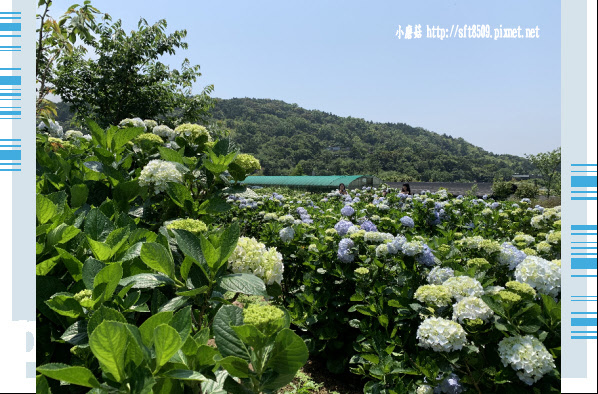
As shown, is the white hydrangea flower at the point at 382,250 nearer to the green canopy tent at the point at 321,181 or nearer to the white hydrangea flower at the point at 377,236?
the white hydrangea flower at the point at 377,236

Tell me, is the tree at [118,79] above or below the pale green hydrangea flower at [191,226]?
above

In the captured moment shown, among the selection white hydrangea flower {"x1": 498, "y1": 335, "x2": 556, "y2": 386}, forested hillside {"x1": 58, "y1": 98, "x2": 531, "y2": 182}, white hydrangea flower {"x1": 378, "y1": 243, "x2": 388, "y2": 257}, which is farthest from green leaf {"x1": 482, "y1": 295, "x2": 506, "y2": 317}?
forested hillside {"x1": 58, "y1": 98, "x2": 531, "y2": 182}

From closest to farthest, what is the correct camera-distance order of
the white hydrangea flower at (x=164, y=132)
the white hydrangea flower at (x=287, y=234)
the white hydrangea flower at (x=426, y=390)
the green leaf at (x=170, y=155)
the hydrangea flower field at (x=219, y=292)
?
1. the hydrangea flower field at (x=219, y=292)
2. the green leaf at (x=170, y=155)
3. the white hydrangea flower at (x=426, y=390)
4. the white hydrangea flower at (x=164, y=132)
5. the white hydrangea flower at (x=287, y=234)

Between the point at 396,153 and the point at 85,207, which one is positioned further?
the point at 396,153

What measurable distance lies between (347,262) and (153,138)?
6.16 feet

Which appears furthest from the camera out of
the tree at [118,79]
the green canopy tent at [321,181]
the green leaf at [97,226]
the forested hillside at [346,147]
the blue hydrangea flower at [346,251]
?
the forested hillside at [346,147]

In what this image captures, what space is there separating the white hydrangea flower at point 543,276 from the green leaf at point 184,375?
1.76 metres

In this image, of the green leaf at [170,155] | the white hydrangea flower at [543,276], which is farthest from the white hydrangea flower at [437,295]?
the green leaf at [170,155]

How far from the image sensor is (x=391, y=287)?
251 cm

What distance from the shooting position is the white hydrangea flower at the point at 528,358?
138cm

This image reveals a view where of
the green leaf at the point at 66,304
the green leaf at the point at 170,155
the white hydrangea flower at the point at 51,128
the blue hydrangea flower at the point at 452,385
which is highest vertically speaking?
the white hydrangea flower at the point at 51,128

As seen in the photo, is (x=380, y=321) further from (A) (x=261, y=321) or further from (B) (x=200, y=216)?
(A) (x=261, y=321)

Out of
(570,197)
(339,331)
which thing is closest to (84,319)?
(570,197)

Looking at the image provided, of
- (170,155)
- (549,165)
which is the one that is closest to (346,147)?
(549,165)
